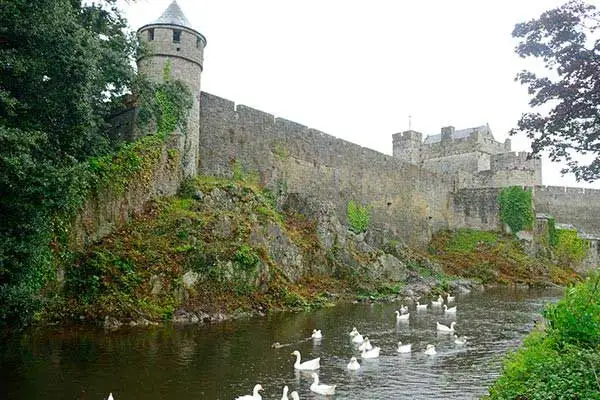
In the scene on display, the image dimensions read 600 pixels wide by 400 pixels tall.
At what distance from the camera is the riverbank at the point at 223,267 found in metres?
16.5

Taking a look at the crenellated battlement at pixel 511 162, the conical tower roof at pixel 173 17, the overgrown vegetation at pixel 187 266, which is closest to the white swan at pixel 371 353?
the overgrown vegetation at pixel 187 266

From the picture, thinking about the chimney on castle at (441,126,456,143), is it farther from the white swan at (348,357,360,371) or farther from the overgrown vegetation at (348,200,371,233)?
the white swan at (348,357,360,371)

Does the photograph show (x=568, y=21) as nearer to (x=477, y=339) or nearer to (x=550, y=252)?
(x=477, y=339)

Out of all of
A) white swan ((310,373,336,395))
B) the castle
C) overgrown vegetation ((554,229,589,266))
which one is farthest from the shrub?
overgrown vegetation ((554,229,589,266))

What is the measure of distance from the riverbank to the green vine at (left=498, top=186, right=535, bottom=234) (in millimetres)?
13120

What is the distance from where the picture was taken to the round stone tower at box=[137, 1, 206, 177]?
22969 millimetres

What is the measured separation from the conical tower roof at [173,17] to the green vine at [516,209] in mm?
26802

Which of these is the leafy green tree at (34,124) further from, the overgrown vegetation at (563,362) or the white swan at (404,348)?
the overgrown vegetation at (563,362)

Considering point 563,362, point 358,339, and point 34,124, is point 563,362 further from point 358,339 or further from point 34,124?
point 34,124

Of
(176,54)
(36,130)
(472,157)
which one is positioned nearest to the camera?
(36,130)

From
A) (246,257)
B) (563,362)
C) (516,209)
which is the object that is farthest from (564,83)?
(516,209)

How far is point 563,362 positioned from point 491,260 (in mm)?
30166

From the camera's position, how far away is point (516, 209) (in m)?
39.8

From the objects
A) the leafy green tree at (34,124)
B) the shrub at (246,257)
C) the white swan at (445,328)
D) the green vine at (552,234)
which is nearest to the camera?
the leafy green tree at (34,124)
